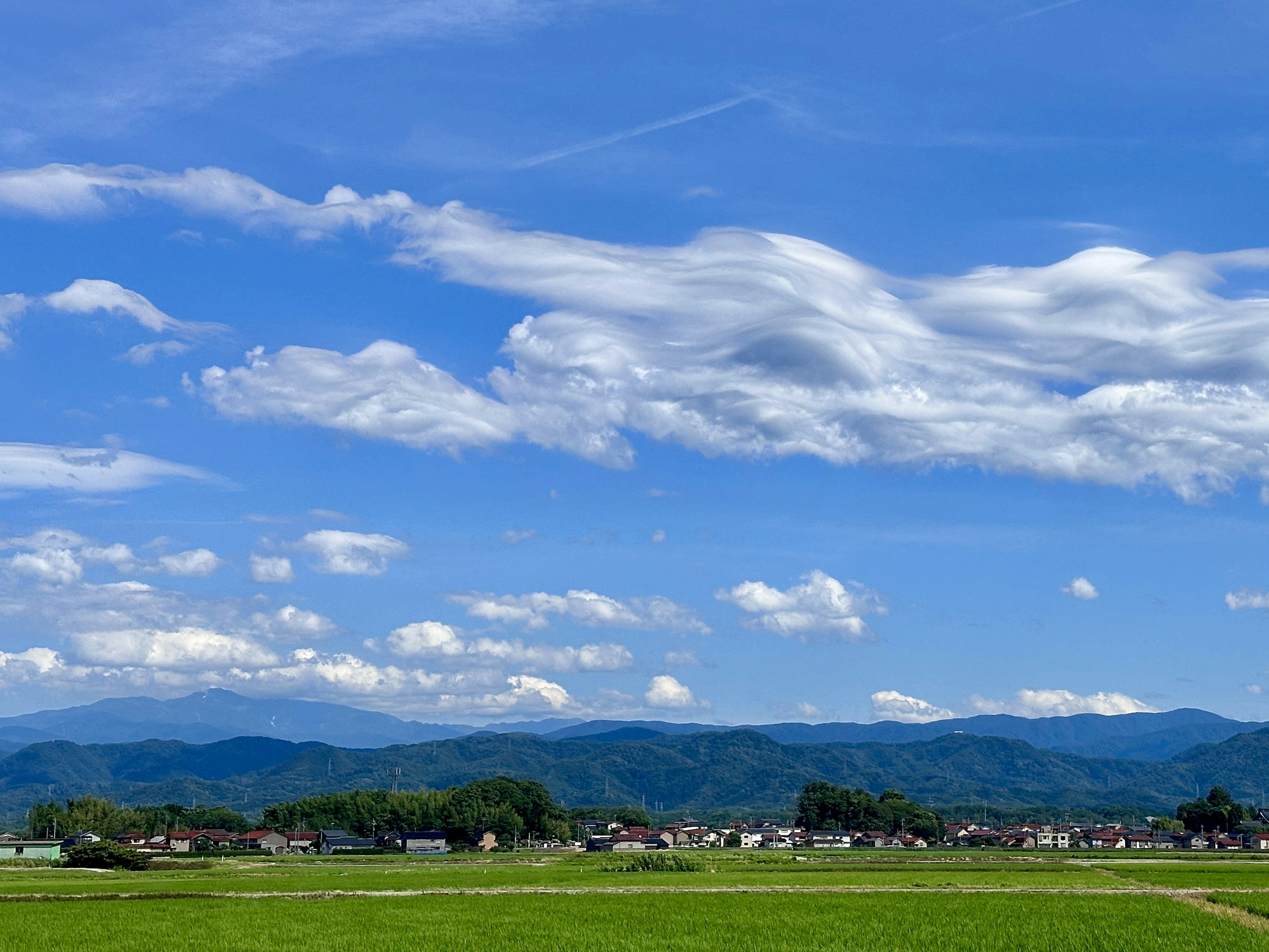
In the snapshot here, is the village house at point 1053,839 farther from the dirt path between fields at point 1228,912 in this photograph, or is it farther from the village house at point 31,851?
the village house at point 31,851

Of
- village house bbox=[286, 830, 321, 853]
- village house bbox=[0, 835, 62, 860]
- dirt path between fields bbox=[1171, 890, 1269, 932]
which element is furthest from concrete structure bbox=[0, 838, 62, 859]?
dirt path between fields bbox=[1171, 890, 1269, 932]

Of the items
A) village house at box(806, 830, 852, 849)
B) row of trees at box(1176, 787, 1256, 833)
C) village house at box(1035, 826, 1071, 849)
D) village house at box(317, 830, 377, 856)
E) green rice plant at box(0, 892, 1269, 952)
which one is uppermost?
green rice plant at box(0, 892, 1269, 952)

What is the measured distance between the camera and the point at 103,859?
8450 centimetres

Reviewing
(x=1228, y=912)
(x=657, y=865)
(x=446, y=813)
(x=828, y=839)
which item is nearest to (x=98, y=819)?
(x=446, y=813)

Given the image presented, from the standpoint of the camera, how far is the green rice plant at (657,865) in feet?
240

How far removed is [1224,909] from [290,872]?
55584 millimetres

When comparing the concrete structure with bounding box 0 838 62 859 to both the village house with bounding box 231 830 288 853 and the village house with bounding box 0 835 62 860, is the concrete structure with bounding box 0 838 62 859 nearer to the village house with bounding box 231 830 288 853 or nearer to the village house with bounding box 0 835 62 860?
the village house with bounding box 0 835 62 860

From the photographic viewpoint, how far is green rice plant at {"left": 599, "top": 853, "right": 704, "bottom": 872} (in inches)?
2879

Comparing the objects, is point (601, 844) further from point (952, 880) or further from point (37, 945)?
point (37, 945)

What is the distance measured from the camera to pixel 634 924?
36938mm

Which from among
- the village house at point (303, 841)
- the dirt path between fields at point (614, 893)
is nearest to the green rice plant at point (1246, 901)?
the dirt path between fields at point (614, 893)

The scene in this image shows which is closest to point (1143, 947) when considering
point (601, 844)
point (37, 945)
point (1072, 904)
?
point (1072, 904)

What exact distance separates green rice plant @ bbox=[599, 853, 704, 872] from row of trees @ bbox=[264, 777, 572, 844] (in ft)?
215

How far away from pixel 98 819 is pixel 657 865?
4119 inches
